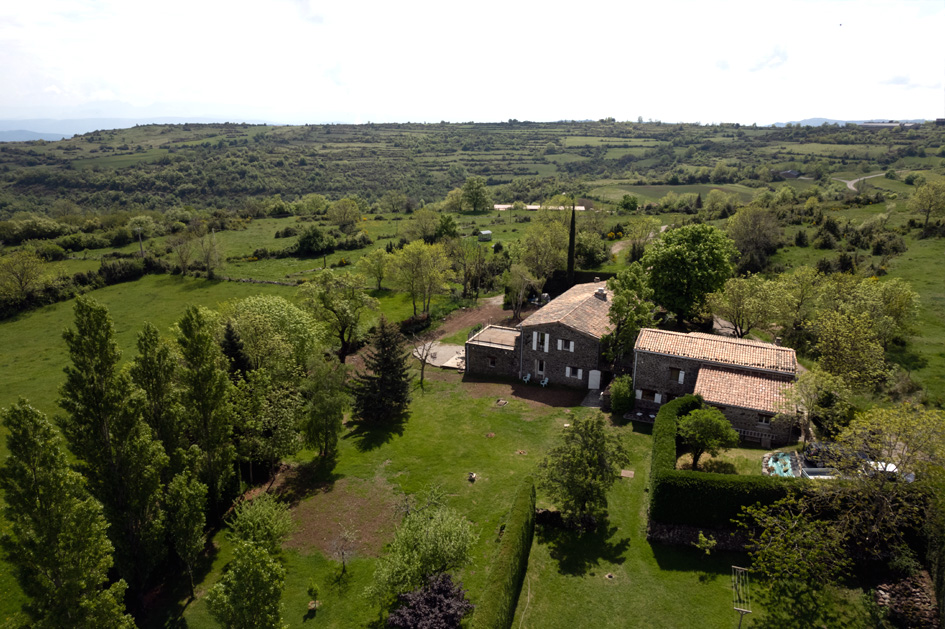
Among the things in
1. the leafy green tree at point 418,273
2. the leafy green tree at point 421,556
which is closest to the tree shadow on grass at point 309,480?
the leafy green tree at point 421,556

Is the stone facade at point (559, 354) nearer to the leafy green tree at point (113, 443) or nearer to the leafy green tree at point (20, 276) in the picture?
the leafy green tree at point (113, 443)

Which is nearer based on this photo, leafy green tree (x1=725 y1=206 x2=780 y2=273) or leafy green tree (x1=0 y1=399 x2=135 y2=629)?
leafy green tree (x1=0 y1=399 x2=135 y2=629)

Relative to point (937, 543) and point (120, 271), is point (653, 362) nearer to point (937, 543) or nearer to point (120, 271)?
point (937, 543)

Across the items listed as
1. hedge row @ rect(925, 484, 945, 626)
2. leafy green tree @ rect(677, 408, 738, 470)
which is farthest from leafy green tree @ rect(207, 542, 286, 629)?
hedge row @ rect(925, 484, 945, 626)

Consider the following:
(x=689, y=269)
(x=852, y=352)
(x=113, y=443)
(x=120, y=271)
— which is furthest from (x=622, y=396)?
(x=120, y=271)

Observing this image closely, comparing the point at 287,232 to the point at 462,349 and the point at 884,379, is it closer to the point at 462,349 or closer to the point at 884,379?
the point at 462,349

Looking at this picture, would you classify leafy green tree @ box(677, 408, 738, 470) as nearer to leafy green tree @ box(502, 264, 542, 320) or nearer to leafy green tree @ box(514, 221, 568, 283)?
leafy green tree @ box(502, 264, 542, 320)

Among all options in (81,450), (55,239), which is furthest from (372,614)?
(55,239)
